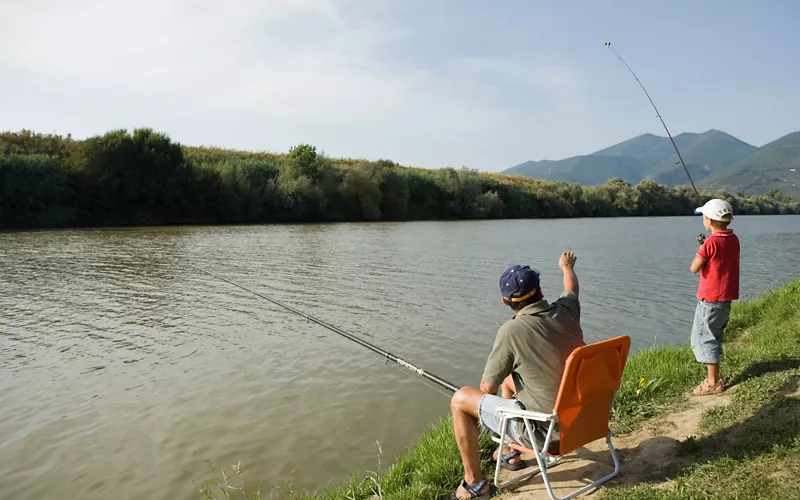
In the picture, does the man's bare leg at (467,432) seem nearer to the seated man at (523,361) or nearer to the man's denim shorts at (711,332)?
the seated man at (523,361)

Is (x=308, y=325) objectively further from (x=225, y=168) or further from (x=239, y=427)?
(x=225, y=168)

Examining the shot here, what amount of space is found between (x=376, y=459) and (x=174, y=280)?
13.4m

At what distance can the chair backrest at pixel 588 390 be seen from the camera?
11.6ft

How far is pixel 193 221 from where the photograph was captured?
171 feet

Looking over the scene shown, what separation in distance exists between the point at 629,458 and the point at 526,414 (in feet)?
4.44

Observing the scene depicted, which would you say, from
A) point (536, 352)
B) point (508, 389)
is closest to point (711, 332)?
point (508, 389)

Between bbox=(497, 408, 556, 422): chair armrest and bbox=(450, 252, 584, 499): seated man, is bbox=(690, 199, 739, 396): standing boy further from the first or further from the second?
bbox=(497, 408, 556, 422): chair armrest

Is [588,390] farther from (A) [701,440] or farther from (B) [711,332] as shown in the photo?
(B) [711,332]

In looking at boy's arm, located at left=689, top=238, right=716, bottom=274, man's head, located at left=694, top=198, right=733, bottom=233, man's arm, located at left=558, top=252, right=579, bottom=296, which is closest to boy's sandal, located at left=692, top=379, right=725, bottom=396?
boy's arm, located at left=689, top=238, right=716, bottom=274

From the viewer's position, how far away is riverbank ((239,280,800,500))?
3.54m

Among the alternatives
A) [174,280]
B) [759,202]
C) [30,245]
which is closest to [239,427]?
[174,280]

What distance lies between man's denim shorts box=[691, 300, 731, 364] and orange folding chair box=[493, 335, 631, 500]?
2101 millimetres

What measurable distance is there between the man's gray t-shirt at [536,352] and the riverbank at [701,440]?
83 centimetres

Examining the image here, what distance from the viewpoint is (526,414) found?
3.65m
